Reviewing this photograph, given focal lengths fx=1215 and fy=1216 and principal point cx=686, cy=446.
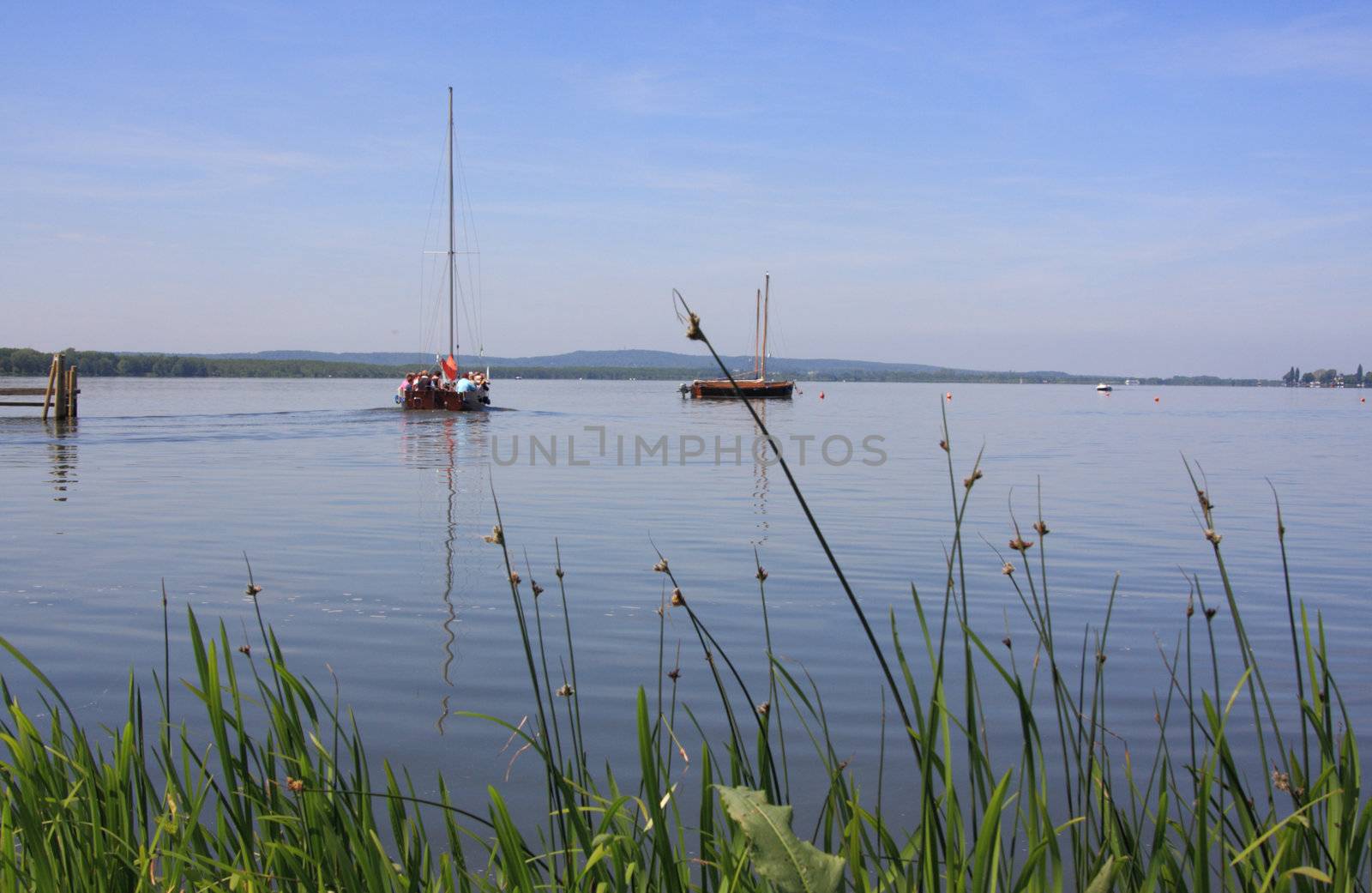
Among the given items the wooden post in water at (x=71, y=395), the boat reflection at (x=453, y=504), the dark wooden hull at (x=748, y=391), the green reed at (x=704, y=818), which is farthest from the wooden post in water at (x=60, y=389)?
the green reed at (x=704, y=818)

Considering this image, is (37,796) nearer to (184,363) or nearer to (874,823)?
(874,823)

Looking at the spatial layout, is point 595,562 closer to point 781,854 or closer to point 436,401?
point 781,854

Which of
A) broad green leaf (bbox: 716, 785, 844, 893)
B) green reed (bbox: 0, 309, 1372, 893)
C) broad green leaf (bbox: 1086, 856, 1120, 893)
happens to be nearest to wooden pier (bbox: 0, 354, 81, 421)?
green reed (bbox: 0, 309, 1372, 893)

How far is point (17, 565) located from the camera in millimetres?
11289

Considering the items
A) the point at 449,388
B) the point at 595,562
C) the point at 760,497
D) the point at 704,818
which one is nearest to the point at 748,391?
the point at 449,388

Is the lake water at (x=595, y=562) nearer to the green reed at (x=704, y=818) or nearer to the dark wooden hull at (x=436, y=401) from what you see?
the green reed at (x=704, y=818)

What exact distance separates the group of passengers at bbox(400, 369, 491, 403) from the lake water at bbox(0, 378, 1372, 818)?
22.8 metres

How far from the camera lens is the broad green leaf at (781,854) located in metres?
2.13

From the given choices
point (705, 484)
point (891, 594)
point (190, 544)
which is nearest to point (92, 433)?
point (705, 484)

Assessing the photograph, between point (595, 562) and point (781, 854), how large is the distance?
9.67 meters

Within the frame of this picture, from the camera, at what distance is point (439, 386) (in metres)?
52.9

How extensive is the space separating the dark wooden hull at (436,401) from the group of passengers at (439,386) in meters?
0.12

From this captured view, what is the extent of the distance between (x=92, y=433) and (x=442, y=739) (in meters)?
33.6

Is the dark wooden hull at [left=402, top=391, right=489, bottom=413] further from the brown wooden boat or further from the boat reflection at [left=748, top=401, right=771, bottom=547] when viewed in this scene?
the boat reflection at [left=748, top=401, right=771, bottom=547]
